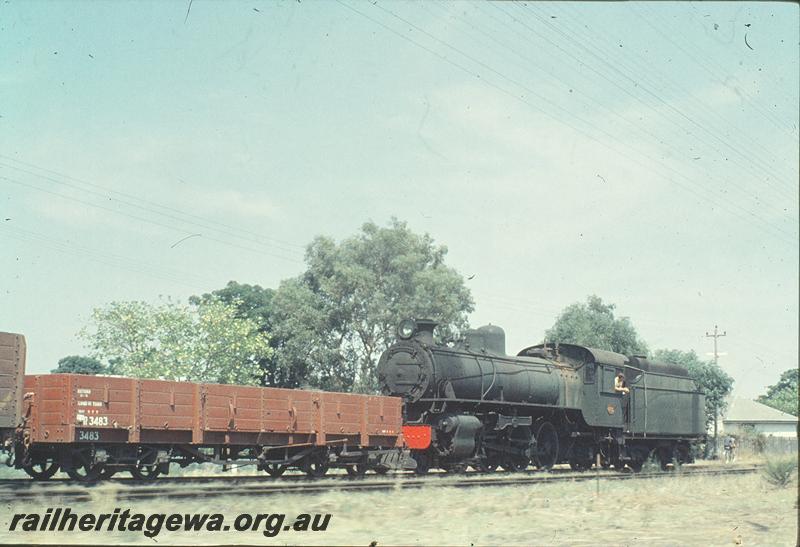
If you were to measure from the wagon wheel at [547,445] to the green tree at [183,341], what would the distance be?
31263 millimetres

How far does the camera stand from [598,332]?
60375mm

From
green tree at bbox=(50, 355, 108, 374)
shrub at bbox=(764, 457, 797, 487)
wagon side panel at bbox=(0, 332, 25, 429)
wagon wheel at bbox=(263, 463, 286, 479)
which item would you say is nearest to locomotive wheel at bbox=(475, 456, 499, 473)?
wagon wheel at bbox=(263, 463, 286, 479)

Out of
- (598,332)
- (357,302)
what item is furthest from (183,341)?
→ (598,332)

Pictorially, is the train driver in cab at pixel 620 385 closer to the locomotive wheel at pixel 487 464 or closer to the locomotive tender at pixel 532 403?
the locomotive tender at pixel 532 403

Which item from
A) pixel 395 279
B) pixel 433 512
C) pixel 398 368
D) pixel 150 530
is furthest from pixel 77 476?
pixel 395 279

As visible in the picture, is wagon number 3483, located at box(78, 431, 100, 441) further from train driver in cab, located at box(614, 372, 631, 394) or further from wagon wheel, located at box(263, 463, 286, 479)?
train driver in cab, located at box(614, 372, 631, 394)

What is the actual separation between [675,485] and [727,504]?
421 centimetres

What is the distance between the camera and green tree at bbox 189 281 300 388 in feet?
183

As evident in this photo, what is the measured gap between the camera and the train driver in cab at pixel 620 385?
26.7 m

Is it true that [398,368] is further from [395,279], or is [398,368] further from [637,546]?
[395,279]

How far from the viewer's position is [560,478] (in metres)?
21.6

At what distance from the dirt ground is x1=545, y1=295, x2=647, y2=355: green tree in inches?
1676

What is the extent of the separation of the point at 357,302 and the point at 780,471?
35.1m

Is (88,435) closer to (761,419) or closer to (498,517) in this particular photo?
(498,517)
